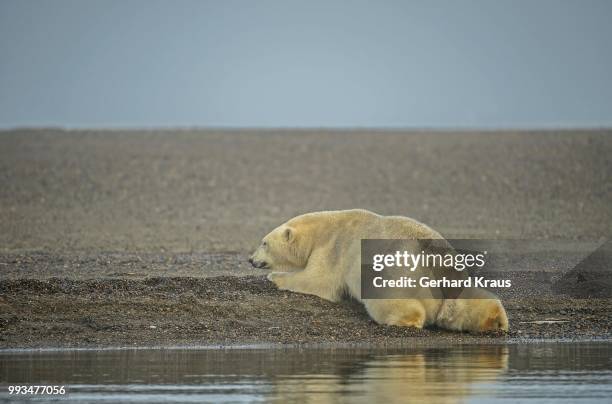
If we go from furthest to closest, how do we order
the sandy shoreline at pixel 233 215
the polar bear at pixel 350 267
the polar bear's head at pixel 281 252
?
the polar bear's head at pixel 281 252 < the sandy shoreline at pixel 233 215 < the polar bear at pixel 350 267

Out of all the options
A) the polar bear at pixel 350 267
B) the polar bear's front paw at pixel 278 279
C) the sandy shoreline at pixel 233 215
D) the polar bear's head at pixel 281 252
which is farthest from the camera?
the polar bear's head at pixel 281 252

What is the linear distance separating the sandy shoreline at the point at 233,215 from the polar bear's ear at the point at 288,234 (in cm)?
89

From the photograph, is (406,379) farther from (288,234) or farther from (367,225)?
(288,234)

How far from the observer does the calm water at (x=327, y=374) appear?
438 inches

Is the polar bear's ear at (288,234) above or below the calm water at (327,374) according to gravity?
above

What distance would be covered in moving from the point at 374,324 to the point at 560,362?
10.7 ft

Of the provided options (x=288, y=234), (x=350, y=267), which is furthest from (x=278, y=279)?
(x=350, y=267)

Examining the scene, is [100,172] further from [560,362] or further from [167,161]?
[560,362]

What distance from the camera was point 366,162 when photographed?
48.6m

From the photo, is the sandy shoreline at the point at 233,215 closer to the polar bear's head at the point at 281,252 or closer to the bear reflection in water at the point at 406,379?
the polar bear's head at the point at 281,252

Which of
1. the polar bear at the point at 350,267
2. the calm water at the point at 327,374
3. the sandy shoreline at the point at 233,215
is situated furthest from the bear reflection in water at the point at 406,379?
the sandy shoreline at the point at 233,215

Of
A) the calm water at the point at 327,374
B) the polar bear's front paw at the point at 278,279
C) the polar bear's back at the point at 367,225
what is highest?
the polar bear's back at the point at 367,225

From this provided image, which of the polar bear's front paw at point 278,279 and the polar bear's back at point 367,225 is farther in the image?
the polar bear's front paw at point 278,279

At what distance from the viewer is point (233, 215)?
122ft
